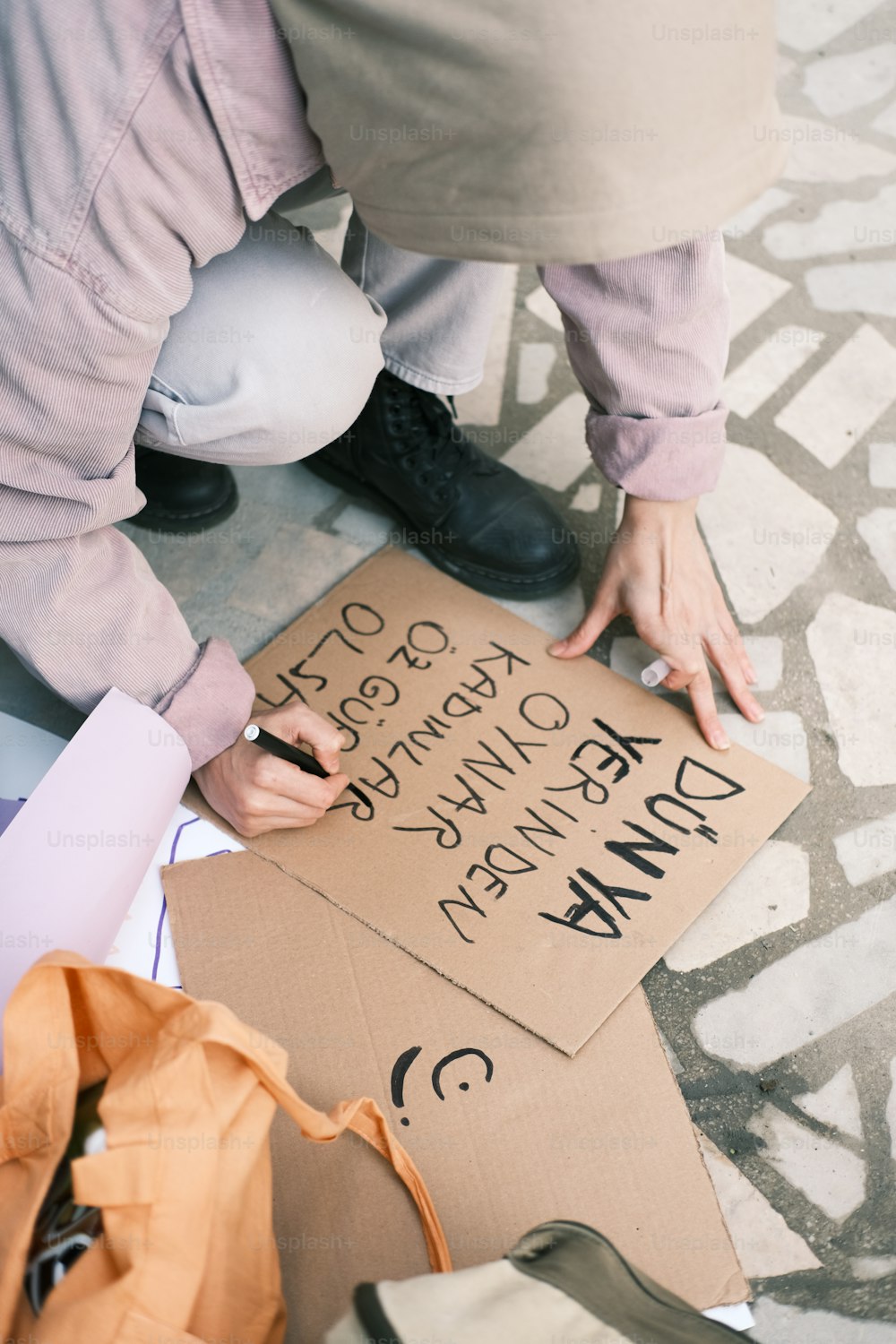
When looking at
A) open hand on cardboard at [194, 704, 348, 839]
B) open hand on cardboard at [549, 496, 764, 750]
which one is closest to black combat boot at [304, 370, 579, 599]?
open hand on cardboard at [549, 496, 764, 750]

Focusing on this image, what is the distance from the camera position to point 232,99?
608 millimetres

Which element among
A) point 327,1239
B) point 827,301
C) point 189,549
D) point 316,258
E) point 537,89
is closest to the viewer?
point 537,89

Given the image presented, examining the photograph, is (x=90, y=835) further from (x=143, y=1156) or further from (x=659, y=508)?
(x=659, y=508)

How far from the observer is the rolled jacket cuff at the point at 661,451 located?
877 mm

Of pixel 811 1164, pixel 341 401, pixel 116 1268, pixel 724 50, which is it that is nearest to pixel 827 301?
pixel 341 401

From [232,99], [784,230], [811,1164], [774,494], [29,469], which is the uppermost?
[232,99]

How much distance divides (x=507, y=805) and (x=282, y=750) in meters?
0.20

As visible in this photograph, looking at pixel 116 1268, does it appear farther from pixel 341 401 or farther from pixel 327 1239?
pixel 341 401

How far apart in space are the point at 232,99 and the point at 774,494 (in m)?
0.75

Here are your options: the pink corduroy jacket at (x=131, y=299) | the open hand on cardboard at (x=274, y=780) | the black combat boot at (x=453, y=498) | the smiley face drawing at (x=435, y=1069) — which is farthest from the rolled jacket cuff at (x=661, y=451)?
the smiley face drawing at (x=435, y=1069)

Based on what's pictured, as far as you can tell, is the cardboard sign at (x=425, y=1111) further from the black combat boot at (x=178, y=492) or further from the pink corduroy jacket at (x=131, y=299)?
the black combat boot at (x=178, y=492)

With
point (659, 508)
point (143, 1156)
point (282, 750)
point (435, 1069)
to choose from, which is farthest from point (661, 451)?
point (143, 1156)

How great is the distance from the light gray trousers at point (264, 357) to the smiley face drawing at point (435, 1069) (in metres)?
0.49

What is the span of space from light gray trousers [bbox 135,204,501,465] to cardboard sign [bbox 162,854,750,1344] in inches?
13.8
